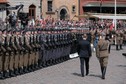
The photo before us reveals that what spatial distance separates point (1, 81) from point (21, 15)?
1893 cm

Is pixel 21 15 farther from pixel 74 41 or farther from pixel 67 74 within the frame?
pixel 67 74

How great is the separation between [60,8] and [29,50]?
50.4m

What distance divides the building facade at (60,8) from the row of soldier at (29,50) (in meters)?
42.5

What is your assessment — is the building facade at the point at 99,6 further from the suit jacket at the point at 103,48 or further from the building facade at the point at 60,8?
the suit jacket at the point at 103,48

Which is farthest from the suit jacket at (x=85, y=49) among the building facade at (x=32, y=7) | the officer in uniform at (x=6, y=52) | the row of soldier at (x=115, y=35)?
the building facade at (x=32, y=7)

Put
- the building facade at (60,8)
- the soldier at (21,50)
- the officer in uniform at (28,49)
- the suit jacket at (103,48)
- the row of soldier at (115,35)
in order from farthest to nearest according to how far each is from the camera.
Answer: the building facade at (60,8)
the row of soldier at (115,35)
the officer in uniform at (28,49)
the soldier at (21,50)
the suit jacket at (103,48)

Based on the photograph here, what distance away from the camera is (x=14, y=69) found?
2023 cm

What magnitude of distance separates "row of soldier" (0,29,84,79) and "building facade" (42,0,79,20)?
42450mm

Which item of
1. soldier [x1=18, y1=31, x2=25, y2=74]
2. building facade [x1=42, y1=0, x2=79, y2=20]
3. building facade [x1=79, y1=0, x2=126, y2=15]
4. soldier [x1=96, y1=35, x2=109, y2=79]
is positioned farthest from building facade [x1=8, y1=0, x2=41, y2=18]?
soldier [x1=96, y1=35, x2=109, y2=79]

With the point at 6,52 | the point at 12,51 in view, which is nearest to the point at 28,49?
the point at 12,51

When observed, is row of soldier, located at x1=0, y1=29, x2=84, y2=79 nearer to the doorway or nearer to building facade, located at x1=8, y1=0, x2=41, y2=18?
building facade, located at x1=8, y1=0, x2=41, y2=18

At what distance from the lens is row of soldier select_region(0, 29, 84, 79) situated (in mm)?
19328

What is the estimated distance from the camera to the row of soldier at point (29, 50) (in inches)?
761

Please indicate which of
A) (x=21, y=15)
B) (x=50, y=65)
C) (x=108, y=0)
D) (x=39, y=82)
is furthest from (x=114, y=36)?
(x=108, y=0)
